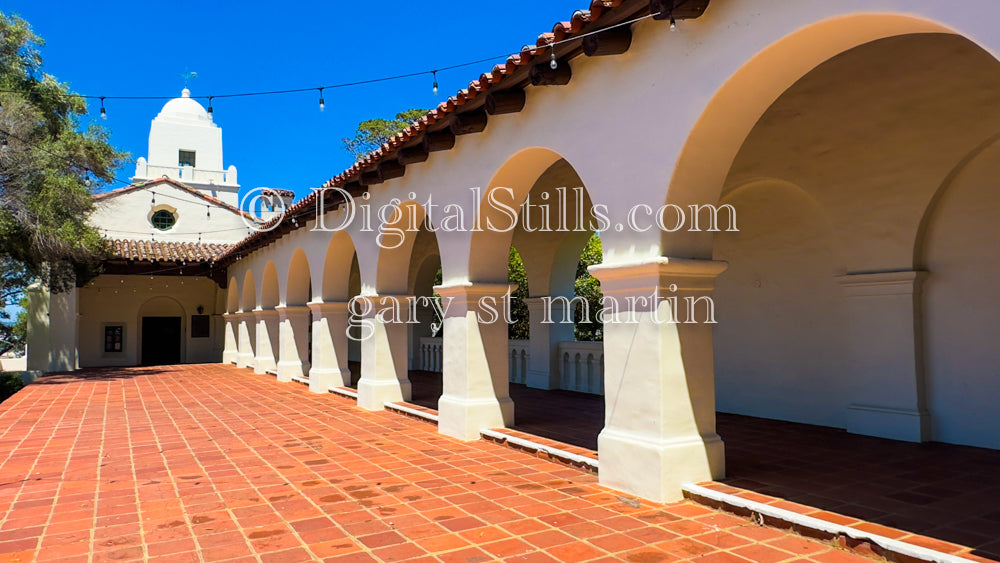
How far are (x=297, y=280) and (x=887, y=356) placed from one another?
1255 cm

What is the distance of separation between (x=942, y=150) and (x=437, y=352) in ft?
42.5

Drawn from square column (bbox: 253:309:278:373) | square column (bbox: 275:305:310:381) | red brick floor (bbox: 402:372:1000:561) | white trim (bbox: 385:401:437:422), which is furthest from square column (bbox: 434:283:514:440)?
square column (bbox: 253:309:278:373)

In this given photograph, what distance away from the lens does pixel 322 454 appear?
7379 millimetres

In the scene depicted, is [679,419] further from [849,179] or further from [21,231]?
[21,231]

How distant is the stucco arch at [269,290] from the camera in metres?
18.3

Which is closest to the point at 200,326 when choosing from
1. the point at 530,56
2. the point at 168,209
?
the point at 168,209

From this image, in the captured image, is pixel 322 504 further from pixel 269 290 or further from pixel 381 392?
pixel 269 290

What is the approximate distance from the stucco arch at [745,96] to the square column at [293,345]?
12293mm

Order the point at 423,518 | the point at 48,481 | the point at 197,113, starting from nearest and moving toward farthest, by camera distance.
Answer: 1. the point at 423,518
2. the point at 48,481
3. the point at 197,113

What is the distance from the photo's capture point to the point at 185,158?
33688mm

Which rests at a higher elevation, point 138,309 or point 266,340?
point 138,309

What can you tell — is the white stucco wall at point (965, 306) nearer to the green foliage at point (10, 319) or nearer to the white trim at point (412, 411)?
the white trim at point (412, 411)

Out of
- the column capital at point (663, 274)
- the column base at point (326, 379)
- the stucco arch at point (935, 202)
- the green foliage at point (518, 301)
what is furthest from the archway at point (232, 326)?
the stucco arch at point (935, 202)

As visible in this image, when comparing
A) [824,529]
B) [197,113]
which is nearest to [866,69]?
[824,529]
